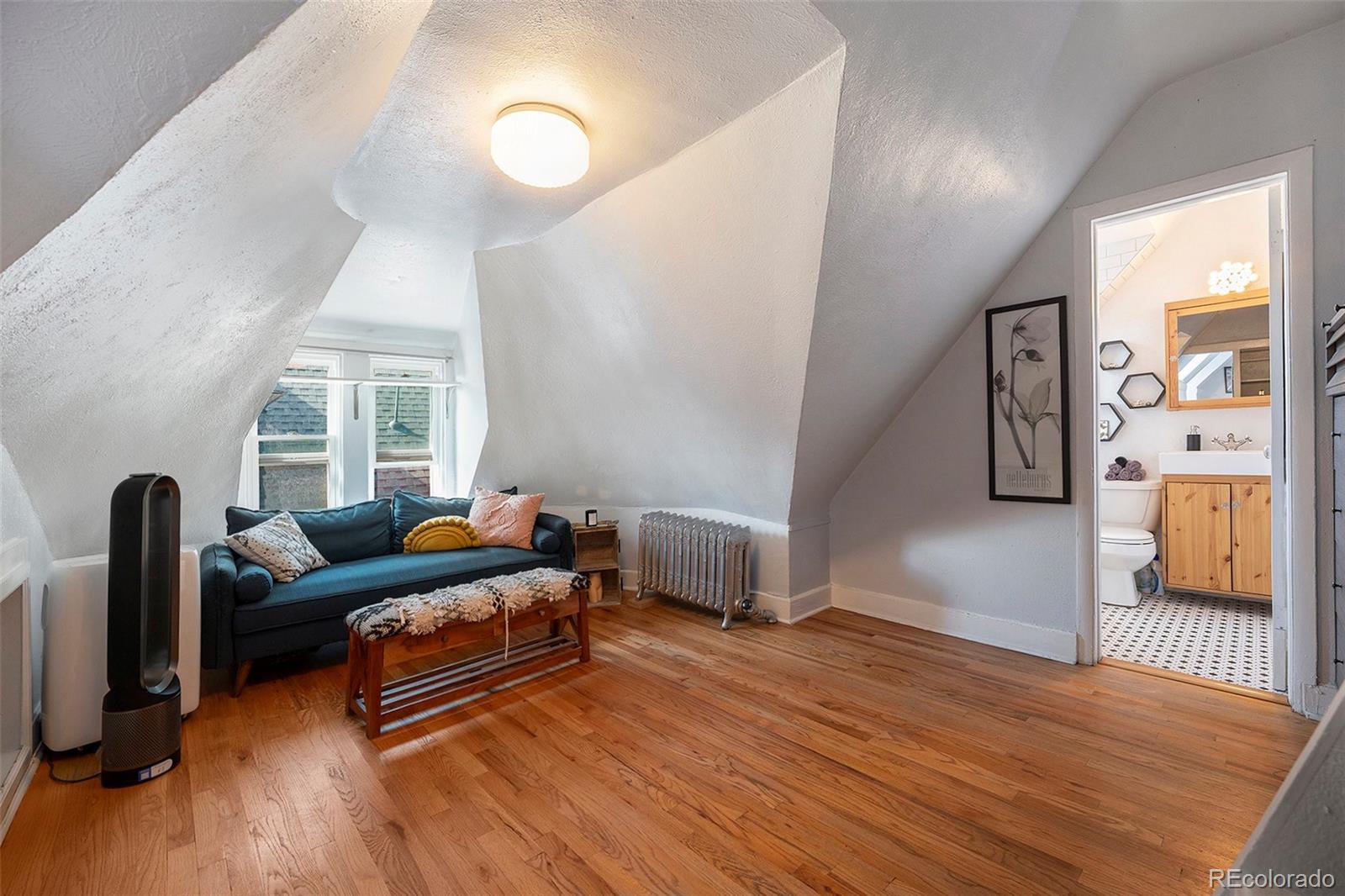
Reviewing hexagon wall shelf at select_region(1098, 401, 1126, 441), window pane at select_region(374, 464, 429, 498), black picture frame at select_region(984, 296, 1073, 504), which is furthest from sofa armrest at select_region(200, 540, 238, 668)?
hexagon wall shelf at select_region(1098, 401, 1126, 441)

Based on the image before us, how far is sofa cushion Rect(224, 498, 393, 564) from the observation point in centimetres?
330

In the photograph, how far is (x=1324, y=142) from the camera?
7.16 feet

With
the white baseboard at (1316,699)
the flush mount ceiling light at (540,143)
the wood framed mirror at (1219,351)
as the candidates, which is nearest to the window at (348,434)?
the flush mount ceiling light at (540,143)

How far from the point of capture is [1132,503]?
3928 mm

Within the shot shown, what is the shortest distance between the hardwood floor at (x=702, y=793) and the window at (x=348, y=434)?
1.93m

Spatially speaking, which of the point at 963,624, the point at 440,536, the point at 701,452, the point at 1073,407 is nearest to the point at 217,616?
the point at 440,536

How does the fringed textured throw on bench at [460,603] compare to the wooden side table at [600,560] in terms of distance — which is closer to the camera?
the fringed textured throw on bench at [460,603]

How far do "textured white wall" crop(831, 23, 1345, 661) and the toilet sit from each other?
102cm

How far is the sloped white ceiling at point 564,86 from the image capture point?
1.58m

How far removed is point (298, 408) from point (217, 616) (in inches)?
81.9

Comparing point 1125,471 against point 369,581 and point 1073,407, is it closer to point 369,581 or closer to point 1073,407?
point 1073,407

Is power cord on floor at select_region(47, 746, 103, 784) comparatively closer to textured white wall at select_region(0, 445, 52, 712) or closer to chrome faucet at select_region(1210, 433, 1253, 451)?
textured white wall at select_region(0, 445, 52, 712)

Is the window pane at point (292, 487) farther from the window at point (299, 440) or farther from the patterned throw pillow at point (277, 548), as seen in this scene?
the patterned throw pillow at point (277, 548)

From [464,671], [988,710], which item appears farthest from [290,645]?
[988,710]
